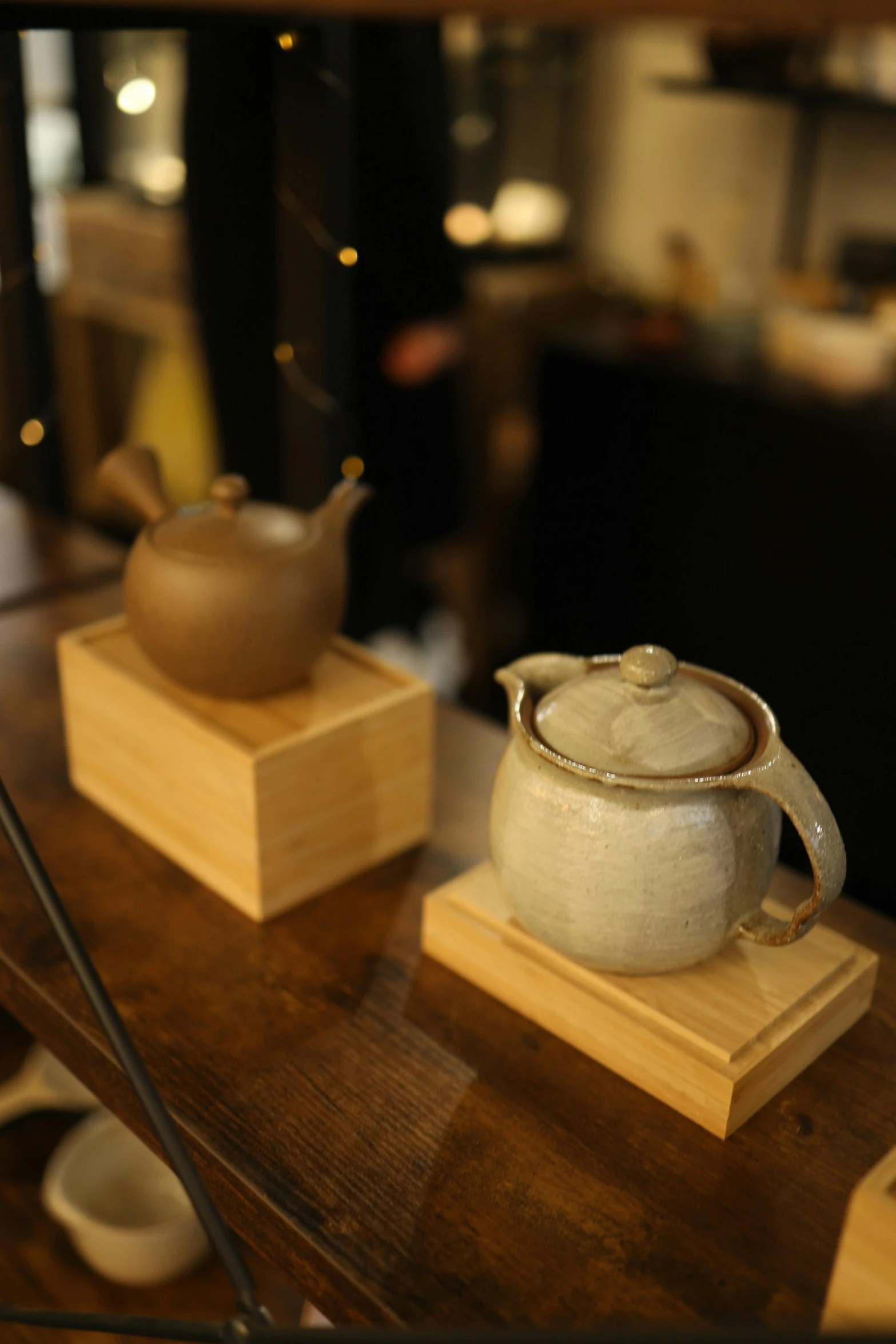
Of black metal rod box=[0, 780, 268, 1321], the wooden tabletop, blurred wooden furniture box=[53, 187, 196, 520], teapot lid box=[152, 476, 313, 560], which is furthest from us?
blurred wooden furniture box=[53, 187, 196, 520]

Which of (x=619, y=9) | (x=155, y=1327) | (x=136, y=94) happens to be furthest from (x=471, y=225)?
(x=155, y=1327)

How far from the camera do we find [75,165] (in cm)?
352

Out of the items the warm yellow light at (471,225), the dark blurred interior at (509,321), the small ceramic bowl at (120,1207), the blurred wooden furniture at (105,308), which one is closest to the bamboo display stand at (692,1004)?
the small ceramic bowl at (120,1207)

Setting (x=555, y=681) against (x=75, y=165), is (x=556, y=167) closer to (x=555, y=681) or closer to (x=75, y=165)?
(x=75, y=165)

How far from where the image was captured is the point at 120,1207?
50.5 inches

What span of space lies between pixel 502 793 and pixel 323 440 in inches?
27.9

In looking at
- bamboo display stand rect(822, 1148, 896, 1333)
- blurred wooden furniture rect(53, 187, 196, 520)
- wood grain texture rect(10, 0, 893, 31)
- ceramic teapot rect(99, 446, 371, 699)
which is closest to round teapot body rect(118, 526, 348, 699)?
ceramic teapot rect(99, 446, 371, 699)

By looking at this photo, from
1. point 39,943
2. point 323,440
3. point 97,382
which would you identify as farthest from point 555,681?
point 97,382

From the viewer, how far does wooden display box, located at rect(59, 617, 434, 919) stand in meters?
0.91

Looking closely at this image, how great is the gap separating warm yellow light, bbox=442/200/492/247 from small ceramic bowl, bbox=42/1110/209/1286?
2.66 m

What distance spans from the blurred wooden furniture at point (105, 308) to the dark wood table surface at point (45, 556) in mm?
1614

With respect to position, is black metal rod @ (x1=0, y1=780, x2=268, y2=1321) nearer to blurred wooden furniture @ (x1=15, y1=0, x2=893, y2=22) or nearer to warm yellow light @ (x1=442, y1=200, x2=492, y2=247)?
blurred wooden furniture @ (x1=15, y1=0, x2=893, y2=22)

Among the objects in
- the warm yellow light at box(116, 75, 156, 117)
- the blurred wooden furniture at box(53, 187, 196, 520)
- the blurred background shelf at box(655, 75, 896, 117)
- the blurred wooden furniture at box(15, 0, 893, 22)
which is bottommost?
the blurred wooden furniture at box(53, 187, 196, 520)

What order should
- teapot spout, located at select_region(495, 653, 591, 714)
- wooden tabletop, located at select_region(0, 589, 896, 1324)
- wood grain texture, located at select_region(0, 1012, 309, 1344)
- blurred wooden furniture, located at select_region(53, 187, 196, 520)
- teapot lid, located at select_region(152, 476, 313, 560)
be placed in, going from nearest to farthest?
wooden tabletop, located at select_region(0, 589, 896, 1324), teapot spout, located at select_region(495, 653, 591, 714), teapot lid, located at select_region(152, 476, 313, 560), wood grain texture, located at select_region(0, 1012, 309, 1344), blurred wooden furniture, located at select_region(53, 187, 196, 520)
